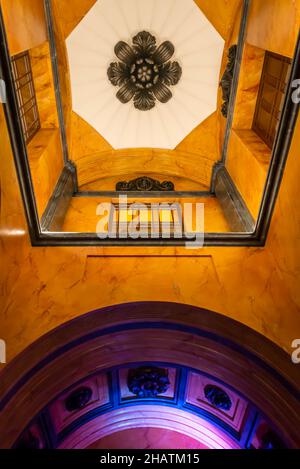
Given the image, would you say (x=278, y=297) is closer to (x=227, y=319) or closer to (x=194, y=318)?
(x=227, y=319)

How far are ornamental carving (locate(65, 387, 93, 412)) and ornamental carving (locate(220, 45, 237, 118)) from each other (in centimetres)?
475

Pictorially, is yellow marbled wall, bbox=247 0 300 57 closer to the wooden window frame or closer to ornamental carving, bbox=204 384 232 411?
the wooden window frame

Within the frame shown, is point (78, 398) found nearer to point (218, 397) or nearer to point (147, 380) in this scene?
point (147, 380)

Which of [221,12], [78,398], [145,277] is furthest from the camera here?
[221,12]

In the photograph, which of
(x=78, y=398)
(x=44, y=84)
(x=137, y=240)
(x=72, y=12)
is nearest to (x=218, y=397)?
(x=78, y=398)

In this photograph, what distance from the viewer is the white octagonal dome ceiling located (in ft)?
20.5

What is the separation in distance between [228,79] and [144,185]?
2.26 meters

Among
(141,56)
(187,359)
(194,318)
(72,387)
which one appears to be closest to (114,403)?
(72,387)

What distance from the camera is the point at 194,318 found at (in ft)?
13.9

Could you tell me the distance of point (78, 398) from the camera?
461 cm

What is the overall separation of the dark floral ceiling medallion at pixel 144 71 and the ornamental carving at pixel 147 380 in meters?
4.60

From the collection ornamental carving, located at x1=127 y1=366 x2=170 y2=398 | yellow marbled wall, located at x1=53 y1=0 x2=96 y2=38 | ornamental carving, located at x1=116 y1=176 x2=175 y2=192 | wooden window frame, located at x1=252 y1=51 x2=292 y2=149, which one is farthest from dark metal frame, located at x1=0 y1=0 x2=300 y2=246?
yellow marbled wall, located at x1=53 y1=0 x2=96 y2=38

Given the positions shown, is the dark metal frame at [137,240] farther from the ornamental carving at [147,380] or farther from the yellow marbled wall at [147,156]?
the yellow marbled wall at [147,156]
